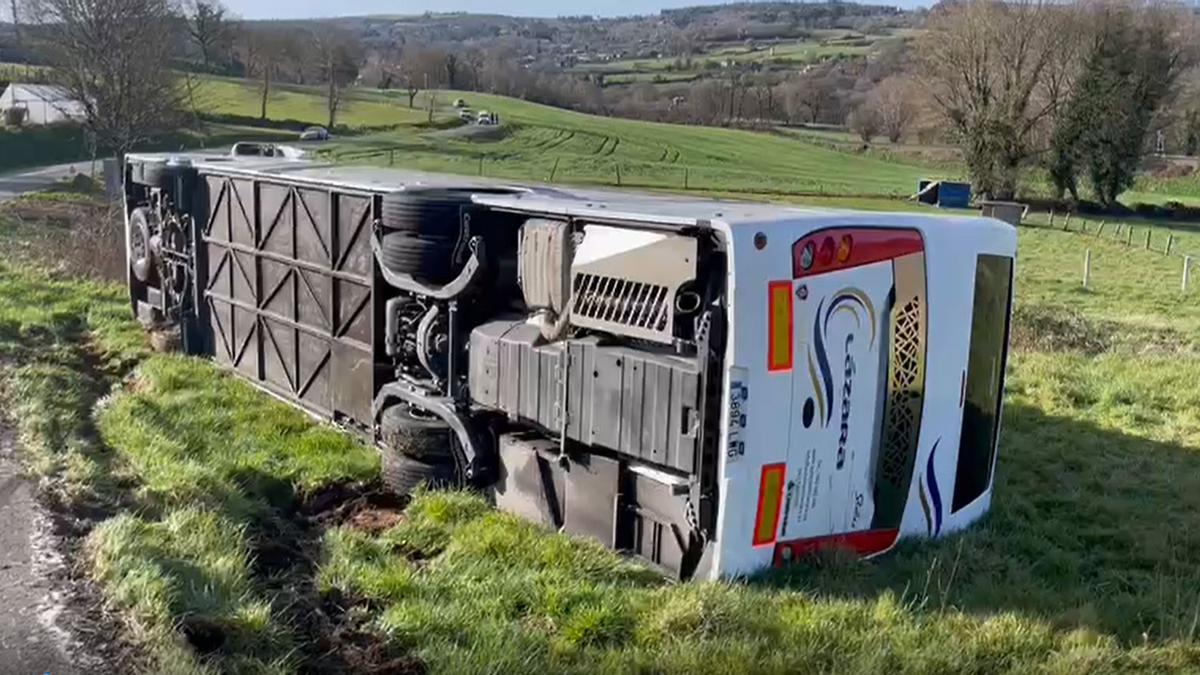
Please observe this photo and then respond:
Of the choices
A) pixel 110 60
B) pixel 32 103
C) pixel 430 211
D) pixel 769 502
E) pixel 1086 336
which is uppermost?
pixel 110 60

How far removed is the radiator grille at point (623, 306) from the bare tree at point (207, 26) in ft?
180

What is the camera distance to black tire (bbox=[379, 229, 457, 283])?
26.1 ft

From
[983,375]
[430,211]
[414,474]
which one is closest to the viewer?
[983,375]

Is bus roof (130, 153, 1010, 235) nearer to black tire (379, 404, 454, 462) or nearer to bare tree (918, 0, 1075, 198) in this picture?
black tire (379, 404, 454, 462)

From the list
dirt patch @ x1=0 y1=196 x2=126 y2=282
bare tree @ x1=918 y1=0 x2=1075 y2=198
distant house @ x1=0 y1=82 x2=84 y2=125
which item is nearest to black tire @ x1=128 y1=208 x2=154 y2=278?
dirt patch @ x1=0 y1=196 x2=126 y2=282

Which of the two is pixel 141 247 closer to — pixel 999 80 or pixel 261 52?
pixel 999 80

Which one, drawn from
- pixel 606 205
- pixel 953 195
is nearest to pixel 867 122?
pixel 953 195

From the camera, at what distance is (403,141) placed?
55750mm

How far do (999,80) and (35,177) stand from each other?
40783mm

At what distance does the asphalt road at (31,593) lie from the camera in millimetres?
4875

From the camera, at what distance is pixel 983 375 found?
727 centimetres

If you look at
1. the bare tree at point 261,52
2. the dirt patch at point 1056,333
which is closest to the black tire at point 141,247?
the dirt patch at point 1056,333

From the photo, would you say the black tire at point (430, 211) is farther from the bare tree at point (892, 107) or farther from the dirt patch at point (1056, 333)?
the bare tree at point (892, 107)

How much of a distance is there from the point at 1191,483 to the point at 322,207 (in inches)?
281
